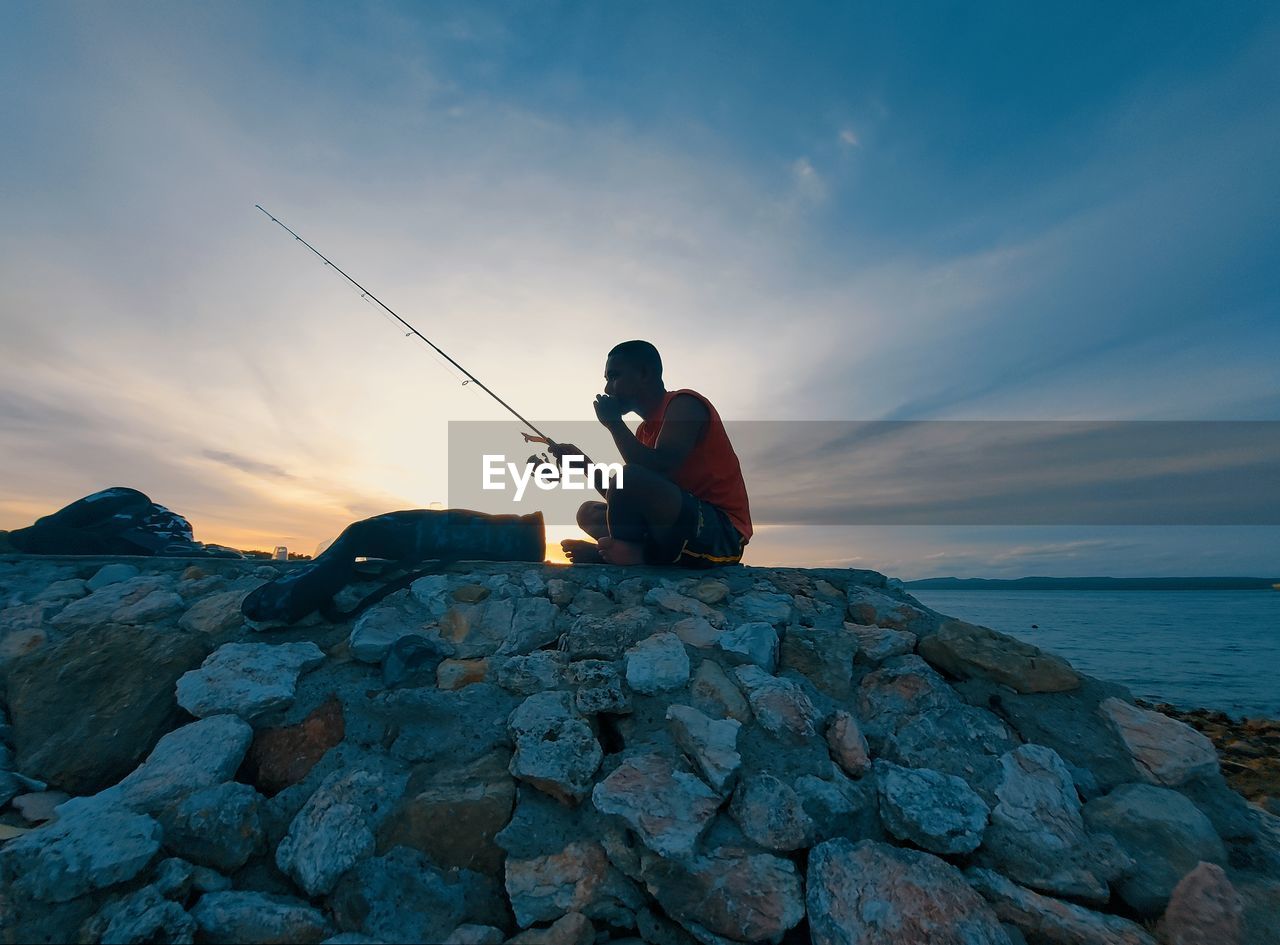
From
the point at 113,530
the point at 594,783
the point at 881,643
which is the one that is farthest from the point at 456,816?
the point at 113,530

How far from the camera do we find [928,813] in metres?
2.02

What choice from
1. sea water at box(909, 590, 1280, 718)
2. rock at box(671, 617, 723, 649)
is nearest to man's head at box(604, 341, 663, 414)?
rock at box(671, 617, 723, 649)

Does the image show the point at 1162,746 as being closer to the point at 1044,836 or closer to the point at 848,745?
the point at 1044,836

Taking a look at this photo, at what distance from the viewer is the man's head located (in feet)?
13.1

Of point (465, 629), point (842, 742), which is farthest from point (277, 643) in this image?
point (842, 742)

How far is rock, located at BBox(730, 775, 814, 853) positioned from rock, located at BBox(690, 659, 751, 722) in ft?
0.99

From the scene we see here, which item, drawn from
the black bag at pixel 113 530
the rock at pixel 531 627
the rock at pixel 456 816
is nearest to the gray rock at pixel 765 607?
the rock at pixel 531 627

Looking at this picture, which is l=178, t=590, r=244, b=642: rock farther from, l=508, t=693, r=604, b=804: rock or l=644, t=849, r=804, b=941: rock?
l=644, t=849, r=804, b=941: rock

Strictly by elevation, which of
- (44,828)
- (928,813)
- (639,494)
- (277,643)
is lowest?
(928,813)

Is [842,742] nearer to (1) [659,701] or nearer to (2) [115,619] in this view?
(1) [659,701]

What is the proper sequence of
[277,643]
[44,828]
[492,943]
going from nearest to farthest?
[492,943], [44,828], [277,643]

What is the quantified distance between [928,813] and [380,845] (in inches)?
74.4

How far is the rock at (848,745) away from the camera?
2.23 meters

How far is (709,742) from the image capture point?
2.23 metres
